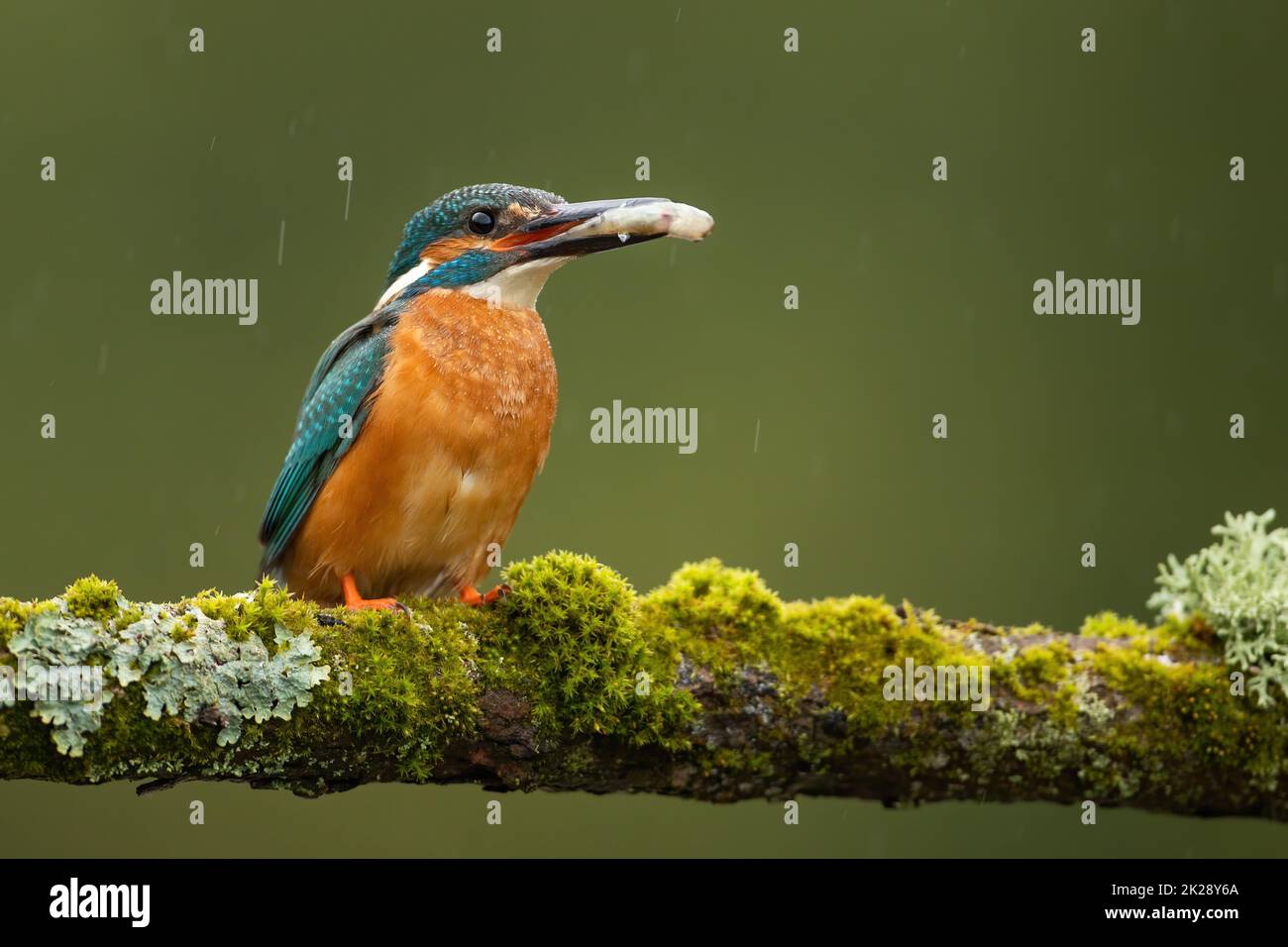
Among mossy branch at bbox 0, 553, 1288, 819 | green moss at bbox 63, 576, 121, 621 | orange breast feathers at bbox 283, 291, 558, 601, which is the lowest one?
mossy branch at bbox 0, 553, 1288, 819

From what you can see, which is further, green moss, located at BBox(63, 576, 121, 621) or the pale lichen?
the pale lichen

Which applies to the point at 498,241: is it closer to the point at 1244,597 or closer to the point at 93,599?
the point at 93,599

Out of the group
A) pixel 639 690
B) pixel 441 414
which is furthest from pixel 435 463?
pixel 639 690

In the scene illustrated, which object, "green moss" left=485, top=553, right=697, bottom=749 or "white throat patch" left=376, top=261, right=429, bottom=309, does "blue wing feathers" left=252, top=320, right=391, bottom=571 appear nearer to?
"white throat patch" left=376, top=261, right=429, bottom=309

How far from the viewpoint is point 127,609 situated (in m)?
2.47

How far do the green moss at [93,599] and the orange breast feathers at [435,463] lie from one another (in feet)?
3.59

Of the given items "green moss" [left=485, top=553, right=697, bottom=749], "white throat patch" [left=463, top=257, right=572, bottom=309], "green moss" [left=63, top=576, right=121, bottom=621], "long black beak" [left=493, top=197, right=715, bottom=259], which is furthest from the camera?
"white throat patch" [left=463, top=257, right=572, bottom=309]

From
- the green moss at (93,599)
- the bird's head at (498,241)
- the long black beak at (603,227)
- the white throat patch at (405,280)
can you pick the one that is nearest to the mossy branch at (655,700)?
the green moss at (93,599)

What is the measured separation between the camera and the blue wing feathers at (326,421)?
360 centimetres

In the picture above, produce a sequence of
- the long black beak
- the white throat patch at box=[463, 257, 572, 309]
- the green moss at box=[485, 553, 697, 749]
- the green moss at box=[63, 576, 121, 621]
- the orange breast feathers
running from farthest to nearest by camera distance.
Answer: the white throat patch at box=[463, 257, 572, 309]
the orange breast feathers
the long black beak
the green moss at box=[485, 553, 697, 749]
the green moss at box=[63, 576, 121, 621]

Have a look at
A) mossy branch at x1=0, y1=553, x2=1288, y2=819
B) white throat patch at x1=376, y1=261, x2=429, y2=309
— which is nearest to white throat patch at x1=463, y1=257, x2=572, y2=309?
white throat patch at x1=376, y1=261, x2=429, y2=309

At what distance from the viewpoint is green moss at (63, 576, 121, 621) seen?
2424mm

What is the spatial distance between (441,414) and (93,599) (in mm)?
1221

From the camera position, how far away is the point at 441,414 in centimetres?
351
